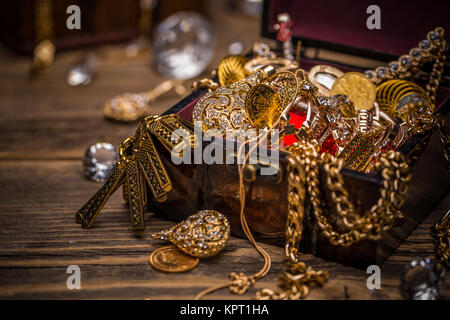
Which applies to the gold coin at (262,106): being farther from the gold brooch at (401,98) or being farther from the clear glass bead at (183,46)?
the clear glass bead at (183,46)

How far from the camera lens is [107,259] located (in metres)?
0.91

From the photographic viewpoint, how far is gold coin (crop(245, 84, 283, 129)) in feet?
3.05

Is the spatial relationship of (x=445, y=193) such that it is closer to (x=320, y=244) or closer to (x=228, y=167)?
(x=320, y=244)

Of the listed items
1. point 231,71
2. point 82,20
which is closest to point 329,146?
point 231,71

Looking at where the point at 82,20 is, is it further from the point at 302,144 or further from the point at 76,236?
the point at 302,144

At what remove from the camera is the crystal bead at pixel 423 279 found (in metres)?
0.79

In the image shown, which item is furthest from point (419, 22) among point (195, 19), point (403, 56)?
point (195, 19)

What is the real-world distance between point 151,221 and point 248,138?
0.83 feet

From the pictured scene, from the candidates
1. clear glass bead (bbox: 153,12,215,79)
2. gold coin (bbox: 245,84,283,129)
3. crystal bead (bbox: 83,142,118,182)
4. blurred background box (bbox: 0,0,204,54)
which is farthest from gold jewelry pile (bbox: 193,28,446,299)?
blurred background box (bbox: 0,0,204,54)

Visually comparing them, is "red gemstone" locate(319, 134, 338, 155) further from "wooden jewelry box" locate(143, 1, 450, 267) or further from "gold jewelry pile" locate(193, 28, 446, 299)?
"wooden jewelry box" locate(143, 1, 450, 267)

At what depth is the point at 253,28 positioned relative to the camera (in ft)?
6.47

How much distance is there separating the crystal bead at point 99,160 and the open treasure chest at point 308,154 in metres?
0.13

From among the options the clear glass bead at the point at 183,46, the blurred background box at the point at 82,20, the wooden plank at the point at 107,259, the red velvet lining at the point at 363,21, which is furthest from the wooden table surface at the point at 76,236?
the red velvet lining at the point at 363,21
